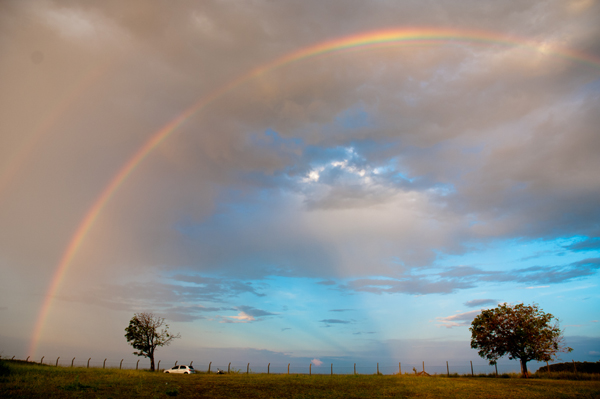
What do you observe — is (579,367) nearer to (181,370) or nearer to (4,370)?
(181,370)

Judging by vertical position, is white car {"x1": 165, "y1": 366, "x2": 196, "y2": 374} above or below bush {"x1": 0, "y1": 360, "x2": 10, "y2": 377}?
below

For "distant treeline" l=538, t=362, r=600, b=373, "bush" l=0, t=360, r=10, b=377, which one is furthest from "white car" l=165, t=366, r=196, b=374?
"distant treeline" l=538, t=362, r=600, b=373

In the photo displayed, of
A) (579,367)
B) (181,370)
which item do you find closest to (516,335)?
(579,367)

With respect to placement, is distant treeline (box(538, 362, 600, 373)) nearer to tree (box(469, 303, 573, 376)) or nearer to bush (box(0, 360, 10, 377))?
tree (box(469, 303, 573, 376))

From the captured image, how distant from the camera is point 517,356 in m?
48.2

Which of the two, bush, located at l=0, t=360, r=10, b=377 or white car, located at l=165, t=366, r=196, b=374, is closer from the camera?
bush, located at l=0, t=360, r=10, b=377

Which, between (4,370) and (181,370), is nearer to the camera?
(4,370)

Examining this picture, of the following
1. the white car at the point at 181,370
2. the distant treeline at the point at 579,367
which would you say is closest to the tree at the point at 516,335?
the distant treeline at the point at 579,367

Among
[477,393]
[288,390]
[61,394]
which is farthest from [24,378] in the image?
[477,393]

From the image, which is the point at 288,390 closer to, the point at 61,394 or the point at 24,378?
the point at 61,394

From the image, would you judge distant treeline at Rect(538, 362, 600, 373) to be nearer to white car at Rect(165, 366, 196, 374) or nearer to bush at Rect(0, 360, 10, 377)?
white car at Rect(165, 366, 196, 374)

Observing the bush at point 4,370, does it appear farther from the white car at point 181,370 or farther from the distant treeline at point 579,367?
the distant treeline at point 579,367

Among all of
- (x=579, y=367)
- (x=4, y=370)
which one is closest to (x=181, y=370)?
(x=4, y=370)

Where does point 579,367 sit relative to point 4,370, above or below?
below
